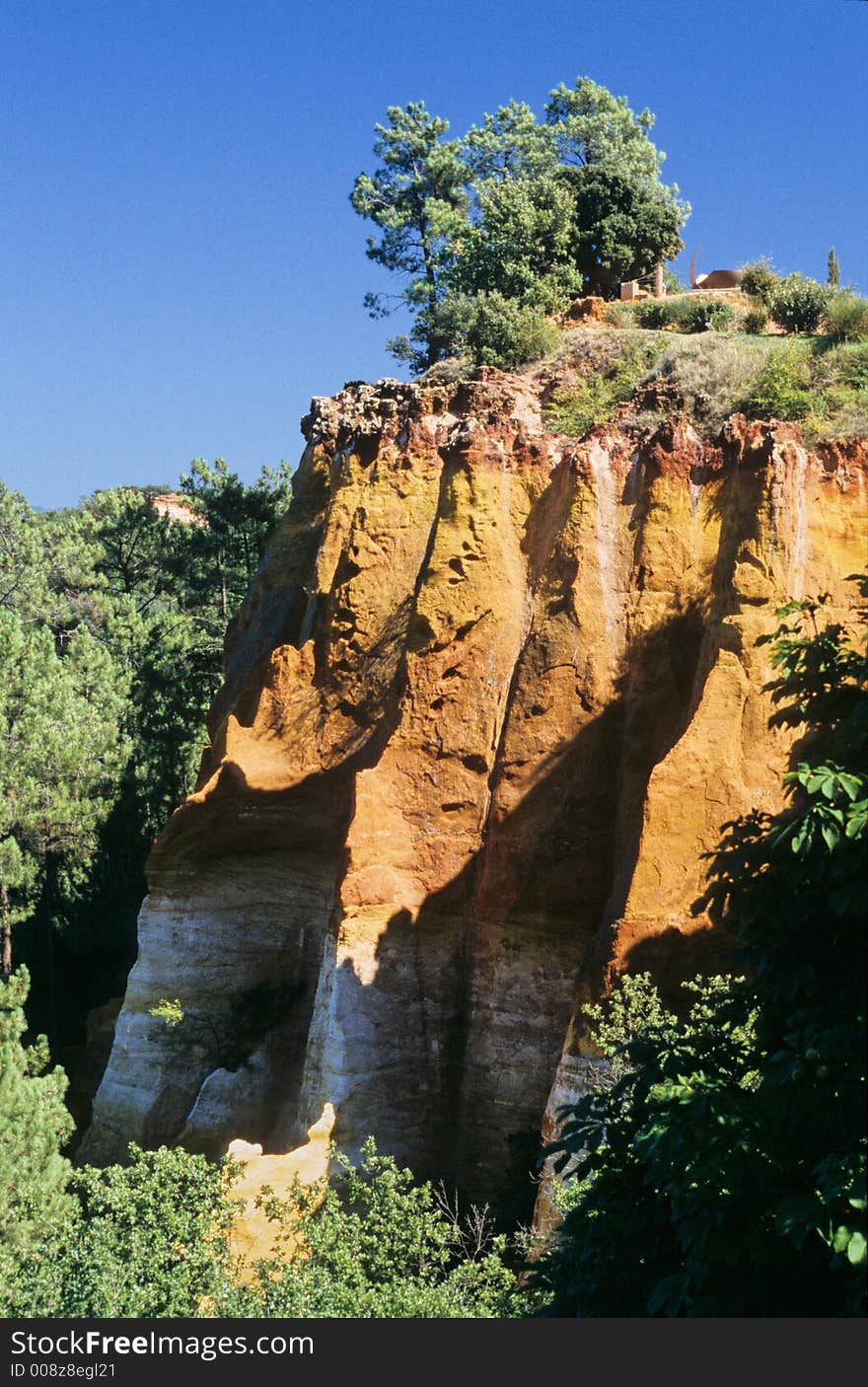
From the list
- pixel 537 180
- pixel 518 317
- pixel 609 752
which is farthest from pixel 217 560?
pixel 609 752

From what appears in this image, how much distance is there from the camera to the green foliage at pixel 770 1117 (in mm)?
8344

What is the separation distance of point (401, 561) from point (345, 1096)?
728 cm

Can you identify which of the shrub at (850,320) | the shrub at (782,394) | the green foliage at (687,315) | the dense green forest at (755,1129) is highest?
the green foliage at (687,315)

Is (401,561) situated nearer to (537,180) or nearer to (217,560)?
(537,180)

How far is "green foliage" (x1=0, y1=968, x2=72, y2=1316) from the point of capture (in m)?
18.2

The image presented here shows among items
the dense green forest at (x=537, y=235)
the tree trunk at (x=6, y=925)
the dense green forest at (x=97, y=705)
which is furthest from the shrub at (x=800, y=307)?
the tree trunk at (x=6, y=925)

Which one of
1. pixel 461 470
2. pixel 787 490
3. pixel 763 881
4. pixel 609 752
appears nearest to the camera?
pixel 763 881

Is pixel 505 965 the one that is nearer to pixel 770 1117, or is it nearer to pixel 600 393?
pixel 600 393

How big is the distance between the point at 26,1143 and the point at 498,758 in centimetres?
824

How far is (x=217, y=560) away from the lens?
3662cm

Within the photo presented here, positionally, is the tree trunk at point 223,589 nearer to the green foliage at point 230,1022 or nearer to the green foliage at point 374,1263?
the green foliage at point 230,1022

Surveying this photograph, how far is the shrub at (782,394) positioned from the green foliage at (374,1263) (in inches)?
380

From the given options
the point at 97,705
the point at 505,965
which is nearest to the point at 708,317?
the point at 505,965

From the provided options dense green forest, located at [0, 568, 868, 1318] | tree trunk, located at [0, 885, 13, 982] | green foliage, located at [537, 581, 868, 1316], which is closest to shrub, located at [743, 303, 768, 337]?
dense green forest, located at [0, 568, 868, 1318]
